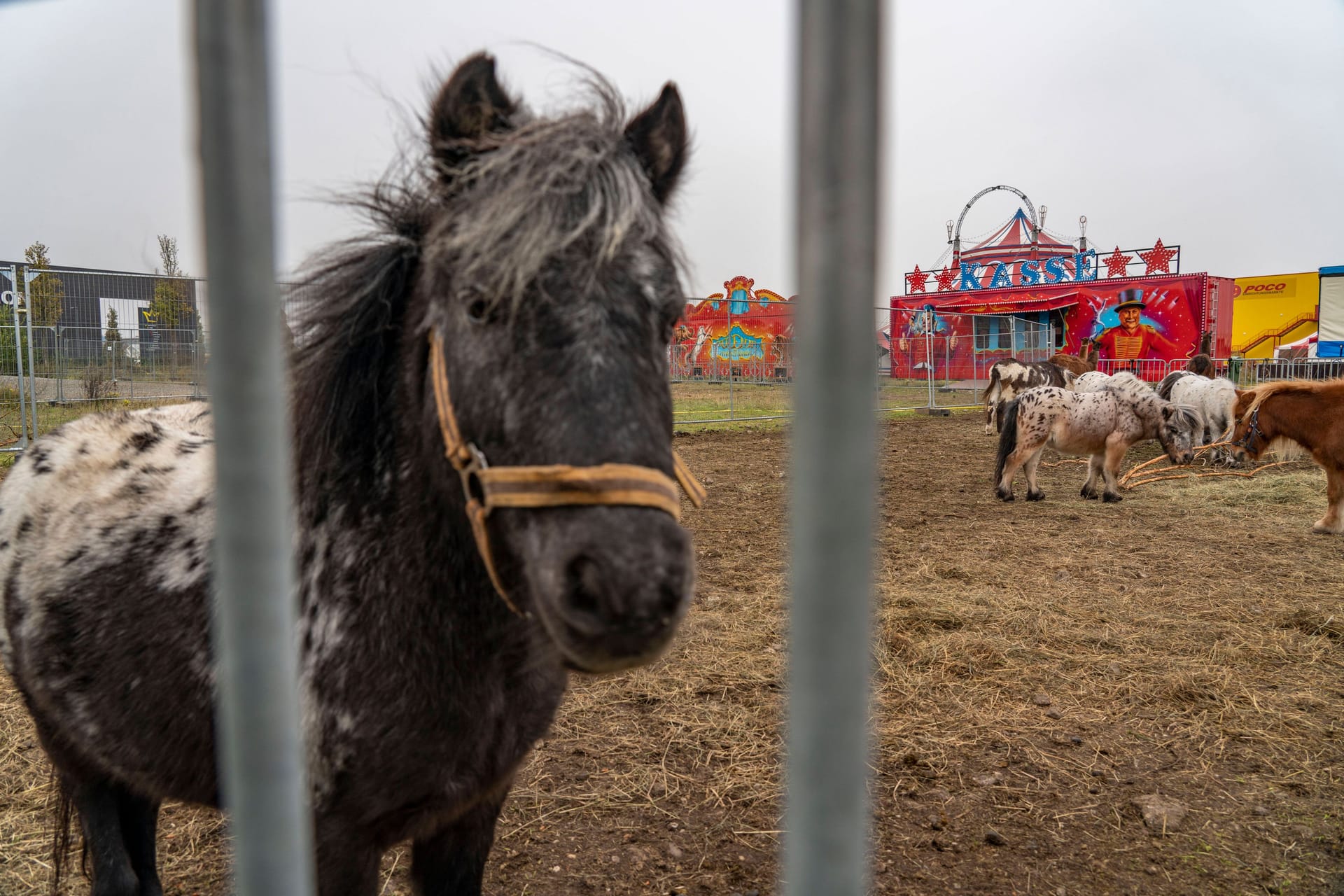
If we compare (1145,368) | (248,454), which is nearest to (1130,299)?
(1145,368)

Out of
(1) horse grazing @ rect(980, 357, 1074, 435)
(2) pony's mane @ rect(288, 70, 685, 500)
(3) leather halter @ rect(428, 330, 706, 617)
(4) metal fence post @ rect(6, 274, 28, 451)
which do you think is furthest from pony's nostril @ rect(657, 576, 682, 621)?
(1) horse grazing @ rect(980, 357, 1074, 435)

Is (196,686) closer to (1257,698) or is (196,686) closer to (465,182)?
(465,182)

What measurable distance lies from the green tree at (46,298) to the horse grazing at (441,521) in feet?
36.4

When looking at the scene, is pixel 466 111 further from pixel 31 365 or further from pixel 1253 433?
pixel 31 365

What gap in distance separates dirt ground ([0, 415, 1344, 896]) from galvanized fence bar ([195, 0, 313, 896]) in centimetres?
234

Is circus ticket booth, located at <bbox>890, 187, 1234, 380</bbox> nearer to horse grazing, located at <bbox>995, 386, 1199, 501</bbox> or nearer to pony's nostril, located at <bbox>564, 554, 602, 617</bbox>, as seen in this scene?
horse grazing, located at <bbox>995, 386, 1199, 501</bbox>

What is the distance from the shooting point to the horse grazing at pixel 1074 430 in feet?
29.6

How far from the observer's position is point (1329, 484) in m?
7.54

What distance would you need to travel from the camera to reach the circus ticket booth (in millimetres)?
21812

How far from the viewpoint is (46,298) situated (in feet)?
37.8

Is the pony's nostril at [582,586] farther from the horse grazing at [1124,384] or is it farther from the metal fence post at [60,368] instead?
the metal fence post at [60,368]

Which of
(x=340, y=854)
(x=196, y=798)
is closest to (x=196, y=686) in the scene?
(x=196, y=798)

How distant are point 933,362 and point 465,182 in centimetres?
2076

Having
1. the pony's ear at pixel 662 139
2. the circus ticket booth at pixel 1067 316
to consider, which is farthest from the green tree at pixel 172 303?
the circus ticket booth at pixel 1067 316
